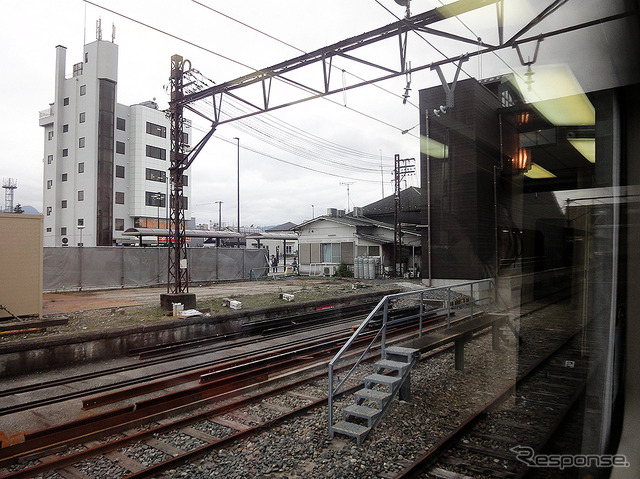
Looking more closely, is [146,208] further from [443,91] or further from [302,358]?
[443,91]

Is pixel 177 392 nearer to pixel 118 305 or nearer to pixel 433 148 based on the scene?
pixel 433 148

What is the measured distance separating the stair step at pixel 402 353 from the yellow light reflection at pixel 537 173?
3038 mm

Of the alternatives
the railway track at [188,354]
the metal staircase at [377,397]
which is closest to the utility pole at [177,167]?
the railway track at [188,354]

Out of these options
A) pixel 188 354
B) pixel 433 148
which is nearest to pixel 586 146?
pixel 433 148

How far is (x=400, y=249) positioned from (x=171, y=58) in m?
17.7

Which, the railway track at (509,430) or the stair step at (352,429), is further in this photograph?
the stair step at (352,429)

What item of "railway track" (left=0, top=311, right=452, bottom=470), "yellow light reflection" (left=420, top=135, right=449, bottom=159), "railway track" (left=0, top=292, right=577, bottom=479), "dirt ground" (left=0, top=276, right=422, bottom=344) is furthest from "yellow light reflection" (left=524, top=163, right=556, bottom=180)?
"dirt ground" (left=0, top=276, right=422, bottom=344)

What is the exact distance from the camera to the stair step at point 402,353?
568cm

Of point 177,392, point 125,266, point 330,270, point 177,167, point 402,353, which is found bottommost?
point 177,392

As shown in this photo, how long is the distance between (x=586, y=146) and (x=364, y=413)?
12.6ft

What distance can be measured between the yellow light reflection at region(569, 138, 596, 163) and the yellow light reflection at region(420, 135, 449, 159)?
283 centimetres

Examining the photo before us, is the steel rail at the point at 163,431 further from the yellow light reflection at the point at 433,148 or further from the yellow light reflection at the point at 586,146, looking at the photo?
the yellow light reflection at the point at 586,146

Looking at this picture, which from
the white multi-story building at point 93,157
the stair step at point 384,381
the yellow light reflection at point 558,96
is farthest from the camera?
the white multi-story building at point 93,157

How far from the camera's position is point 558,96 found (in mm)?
2613
